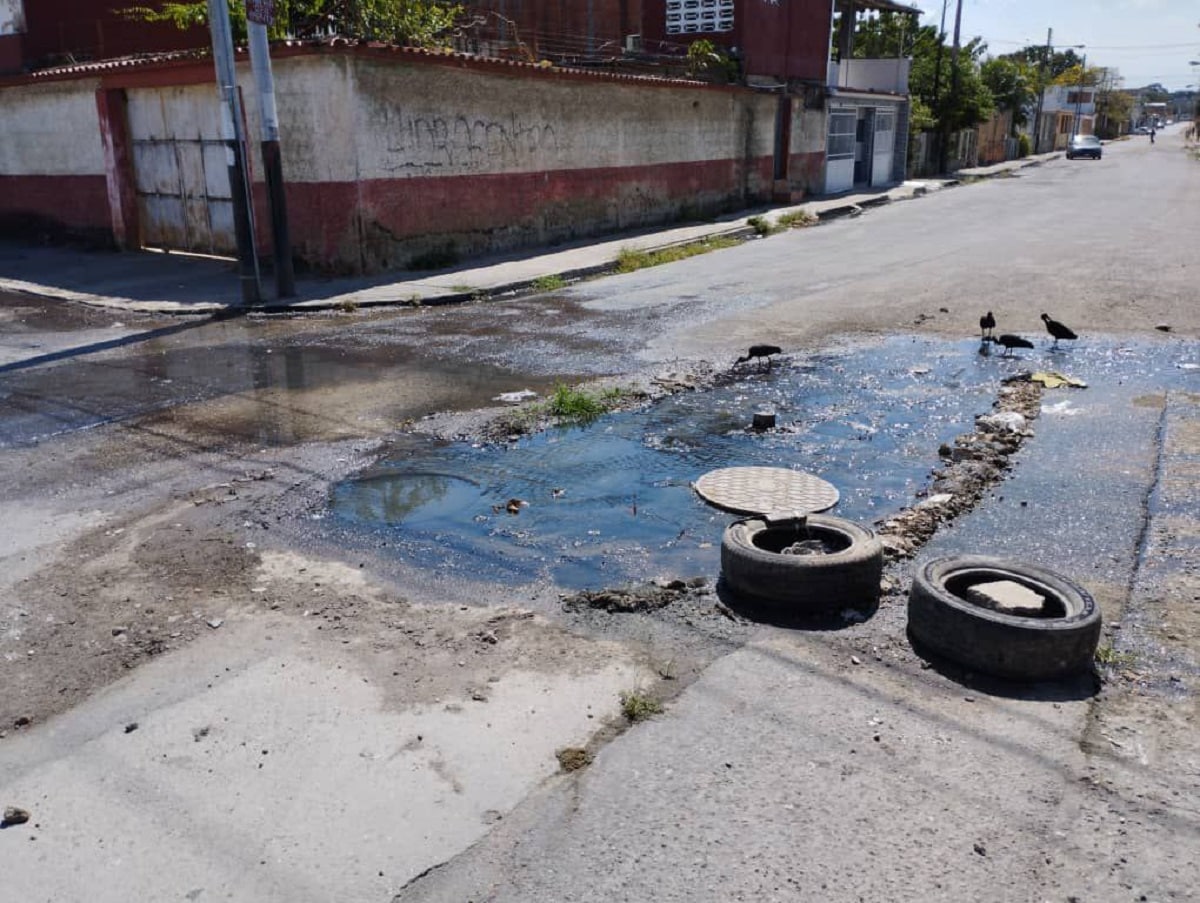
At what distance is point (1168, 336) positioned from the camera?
11.6 m

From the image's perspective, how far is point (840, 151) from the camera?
36250mm

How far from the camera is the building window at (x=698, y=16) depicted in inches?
1184

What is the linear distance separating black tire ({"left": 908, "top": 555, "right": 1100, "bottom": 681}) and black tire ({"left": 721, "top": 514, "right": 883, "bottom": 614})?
327 mm

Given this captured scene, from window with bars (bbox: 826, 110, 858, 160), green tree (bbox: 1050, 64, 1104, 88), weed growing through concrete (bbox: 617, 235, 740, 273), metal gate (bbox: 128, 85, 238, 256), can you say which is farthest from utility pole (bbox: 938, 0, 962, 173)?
green tree (bbox: 1050, 64, 1104, 88)

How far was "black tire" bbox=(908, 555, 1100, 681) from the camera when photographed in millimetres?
4172

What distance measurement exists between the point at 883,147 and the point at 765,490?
37415mm

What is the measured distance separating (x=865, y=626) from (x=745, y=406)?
425 centimetres

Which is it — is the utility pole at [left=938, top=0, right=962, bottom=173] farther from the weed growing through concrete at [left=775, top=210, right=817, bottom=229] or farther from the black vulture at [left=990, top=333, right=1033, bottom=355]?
the black vulture at [left=990, top=333, right=1033, bottom=355]

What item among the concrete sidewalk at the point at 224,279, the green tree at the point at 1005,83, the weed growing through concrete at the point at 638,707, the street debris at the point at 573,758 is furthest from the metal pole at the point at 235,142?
the green tree at the point at 1005,83

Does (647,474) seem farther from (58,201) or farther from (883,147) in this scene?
(883,147)

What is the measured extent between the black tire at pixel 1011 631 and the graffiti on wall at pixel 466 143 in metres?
14.4

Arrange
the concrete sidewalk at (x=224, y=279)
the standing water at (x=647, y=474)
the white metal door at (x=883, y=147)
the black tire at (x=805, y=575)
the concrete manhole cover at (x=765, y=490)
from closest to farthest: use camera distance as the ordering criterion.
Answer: the black tire at (x=805, y=575), the standing water at (x=647, y=474), the concrete manhole cover at (x=765, y=490), the concrete sidewalk at (x=224, y=279), the white metal door at (x=883, y=147)

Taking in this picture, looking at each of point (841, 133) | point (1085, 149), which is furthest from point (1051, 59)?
point (841, 133)

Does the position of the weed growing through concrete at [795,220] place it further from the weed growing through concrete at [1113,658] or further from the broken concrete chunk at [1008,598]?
the weed growing through concrete at [1113,658]
